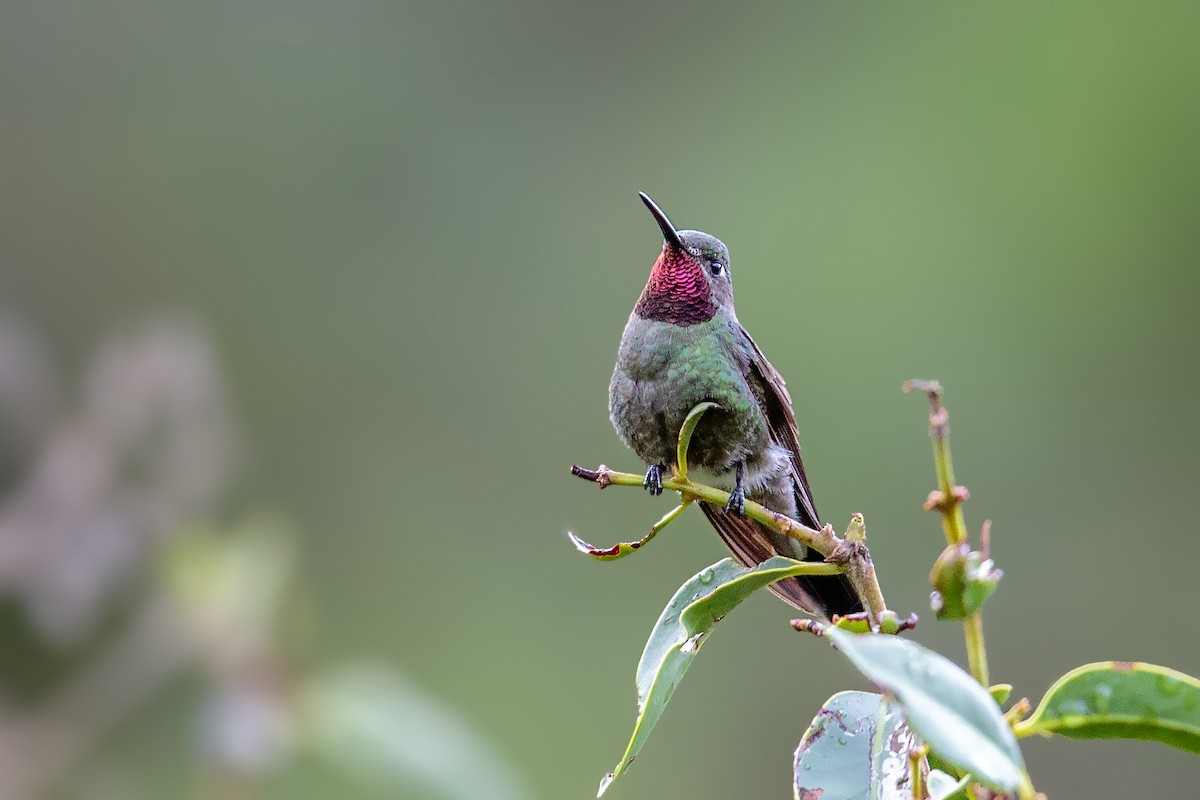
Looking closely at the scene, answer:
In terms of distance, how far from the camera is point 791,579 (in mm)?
1855

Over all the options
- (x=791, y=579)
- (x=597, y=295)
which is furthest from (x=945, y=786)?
(x=597, y=295)

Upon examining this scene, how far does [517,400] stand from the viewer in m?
6.93

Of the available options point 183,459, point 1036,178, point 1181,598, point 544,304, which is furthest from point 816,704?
point 183,459

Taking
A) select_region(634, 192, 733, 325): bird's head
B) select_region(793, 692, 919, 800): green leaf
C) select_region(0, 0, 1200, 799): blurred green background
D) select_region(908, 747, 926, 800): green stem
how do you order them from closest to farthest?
select_region(908, 747, 926, 800): green stem → select_region(793, 692, 919, 800): green leaf → select_region(634, 192, 733, 325): bird's head → select_region(0, 0, 1200, 799): blurred green background

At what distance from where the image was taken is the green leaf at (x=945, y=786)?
2.59 feet

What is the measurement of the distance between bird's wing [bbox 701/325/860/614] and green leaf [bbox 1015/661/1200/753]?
0.76 m

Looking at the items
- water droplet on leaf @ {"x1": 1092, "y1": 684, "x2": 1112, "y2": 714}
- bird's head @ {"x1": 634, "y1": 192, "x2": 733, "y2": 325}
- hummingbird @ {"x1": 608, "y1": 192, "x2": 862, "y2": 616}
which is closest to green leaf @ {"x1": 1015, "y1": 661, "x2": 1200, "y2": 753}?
water droplet on leaf @ {"x1": 1092, "y1": 684, "x2": 1112, "y2": 714}

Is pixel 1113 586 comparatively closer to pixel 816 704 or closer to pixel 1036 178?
pixel 816 704

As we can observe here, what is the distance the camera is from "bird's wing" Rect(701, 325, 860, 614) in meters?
1.86

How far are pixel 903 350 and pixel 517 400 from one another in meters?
2.06

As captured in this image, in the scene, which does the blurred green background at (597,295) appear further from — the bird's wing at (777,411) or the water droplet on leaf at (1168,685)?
the water droplet on leaf at (1168,685)

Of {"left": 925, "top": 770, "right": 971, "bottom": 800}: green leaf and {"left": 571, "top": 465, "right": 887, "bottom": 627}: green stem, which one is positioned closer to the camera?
{"left": 925, "top": 770, "right": 971, "bottom": 800}: green leaf

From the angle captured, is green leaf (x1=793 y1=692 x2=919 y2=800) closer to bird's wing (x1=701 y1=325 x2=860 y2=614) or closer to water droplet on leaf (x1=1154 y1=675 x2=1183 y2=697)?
water droplet on leaf (x1=1154 y1=675 x2=1183 y2=697)

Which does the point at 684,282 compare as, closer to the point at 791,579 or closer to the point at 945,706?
the point at 791,579
